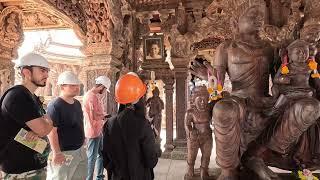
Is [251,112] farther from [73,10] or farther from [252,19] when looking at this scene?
[73,10]

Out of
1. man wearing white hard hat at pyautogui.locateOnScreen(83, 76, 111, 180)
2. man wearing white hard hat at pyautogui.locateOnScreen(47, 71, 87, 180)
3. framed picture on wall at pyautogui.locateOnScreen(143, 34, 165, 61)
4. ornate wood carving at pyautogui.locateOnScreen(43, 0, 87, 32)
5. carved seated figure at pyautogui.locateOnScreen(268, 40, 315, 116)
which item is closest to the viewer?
carved seated figure at pyautogui.locateOnScreen(268, 40, 315, 116)

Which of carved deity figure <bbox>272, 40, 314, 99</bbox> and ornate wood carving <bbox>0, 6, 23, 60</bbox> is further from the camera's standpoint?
ornate wood carving <bbox>0, 6, 23, 60</bbox>

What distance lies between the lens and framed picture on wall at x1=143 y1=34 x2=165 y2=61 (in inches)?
261

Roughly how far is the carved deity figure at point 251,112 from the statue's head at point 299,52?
1.03ft

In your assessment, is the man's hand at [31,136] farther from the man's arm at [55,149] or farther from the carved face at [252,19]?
the carved face at [252,19]

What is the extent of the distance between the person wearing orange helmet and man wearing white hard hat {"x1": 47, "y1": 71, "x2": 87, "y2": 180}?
1028 millimetres

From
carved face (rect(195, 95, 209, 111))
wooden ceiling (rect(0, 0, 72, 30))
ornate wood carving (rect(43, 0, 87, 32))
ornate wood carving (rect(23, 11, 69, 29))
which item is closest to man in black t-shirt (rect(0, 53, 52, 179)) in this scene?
carved face (rect(195, 95, 209, 111))

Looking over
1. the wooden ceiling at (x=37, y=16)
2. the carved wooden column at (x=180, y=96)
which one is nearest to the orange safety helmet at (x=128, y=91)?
the wooden ceiling at (x=37, y=16)

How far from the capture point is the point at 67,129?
314 cm

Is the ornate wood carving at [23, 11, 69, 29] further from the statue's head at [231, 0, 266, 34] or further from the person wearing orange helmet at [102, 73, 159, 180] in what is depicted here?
the person wearing orange helmet at [102, 73, 159, 180]

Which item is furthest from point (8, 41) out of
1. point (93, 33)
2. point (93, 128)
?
point (93, 128)

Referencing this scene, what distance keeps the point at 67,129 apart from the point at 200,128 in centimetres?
143

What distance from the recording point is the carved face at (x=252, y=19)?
2.67 metres

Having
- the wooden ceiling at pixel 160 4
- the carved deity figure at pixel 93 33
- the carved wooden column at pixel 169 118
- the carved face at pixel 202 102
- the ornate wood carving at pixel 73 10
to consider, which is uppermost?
the wooden ceiling at pixel 160 4
